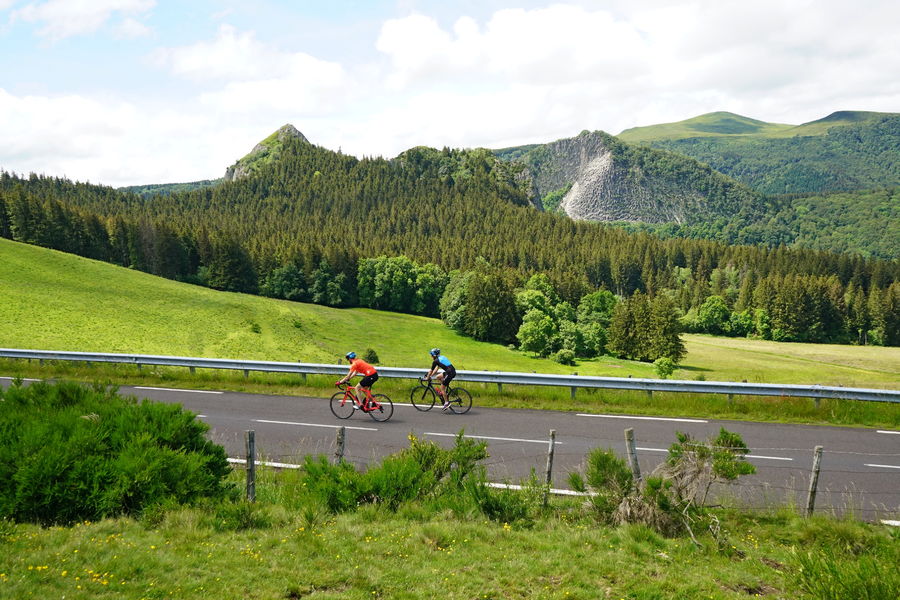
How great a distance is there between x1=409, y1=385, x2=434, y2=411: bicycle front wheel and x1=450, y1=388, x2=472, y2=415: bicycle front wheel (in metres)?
0.70

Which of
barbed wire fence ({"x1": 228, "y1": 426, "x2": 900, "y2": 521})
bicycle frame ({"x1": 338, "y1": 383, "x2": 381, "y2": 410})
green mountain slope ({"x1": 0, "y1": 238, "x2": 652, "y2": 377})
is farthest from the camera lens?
green mountain slope ({"x1": 0, "y1": 238, "x2": 652, "y2": 377})

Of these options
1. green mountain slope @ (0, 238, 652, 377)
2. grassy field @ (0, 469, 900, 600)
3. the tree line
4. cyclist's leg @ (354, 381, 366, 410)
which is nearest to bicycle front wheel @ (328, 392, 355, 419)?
cyclist's leg @ (354, 381, 366, 410)

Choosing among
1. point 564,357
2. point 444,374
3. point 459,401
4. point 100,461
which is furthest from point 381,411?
point 564,357

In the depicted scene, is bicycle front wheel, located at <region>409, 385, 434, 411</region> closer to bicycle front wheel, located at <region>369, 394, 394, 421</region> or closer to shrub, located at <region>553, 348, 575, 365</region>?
bicycle front wheel, located at <region>369, 394, 394, 421</region>

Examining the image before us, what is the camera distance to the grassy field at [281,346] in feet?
57.0

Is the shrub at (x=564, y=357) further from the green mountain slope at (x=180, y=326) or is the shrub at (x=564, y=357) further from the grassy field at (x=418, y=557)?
the grassy field at (x=418, y=557)

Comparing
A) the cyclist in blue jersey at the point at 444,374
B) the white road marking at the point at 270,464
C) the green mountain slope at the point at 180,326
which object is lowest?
the green mountain slope at the point at 180,326

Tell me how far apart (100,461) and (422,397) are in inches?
423

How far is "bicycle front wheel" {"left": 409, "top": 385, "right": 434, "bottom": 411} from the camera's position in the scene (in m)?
17.4

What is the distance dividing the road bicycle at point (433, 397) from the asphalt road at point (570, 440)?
400mm

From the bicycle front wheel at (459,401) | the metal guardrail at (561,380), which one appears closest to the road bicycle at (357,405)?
the bicycle front wheel at (459,401)

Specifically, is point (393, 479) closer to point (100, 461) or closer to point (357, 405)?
point (100, 461)

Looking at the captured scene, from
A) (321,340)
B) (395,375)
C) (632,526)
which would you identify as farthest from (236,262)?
(632,526)

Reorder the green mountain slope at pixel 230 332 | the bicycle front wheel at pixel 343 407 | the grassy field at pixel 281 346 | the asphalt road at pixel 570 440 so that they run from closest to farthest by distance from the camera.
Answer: the asphalt road at pixel 570 440 → the bicycle front wheel at pixel 343 407 → the grassy field at pixel 281 346 → the green mountain slope at pixel 230 332
